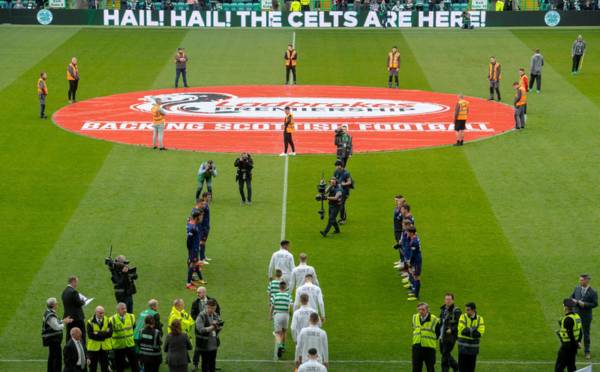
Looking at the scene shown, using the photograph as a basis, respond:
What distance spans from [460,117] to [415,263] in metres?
15.2

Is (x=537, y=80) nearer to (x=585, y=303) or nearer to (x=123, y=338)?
(x=585, y=303)

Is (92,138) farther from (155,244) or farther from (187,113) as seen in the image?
(155,244)

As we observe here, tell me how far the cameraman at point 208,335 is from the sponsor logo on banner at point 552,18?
5579 centimetres

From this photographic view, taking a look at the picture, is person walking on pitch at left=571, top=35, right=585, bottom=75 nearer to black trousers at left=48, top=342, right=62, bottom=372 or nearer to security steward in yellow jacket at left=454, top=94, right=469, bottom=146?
security steward in yellow jacket at left=454, top=94, right=469, bottom=146

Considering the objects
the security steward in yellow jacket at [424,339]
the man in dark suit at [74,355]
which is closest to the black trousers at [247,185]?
the security steward in yellow jacket at [424,339]

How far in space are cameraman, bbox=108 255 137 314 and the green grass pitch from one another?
183 centimetres

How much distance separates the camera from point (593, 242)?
97.7 ft

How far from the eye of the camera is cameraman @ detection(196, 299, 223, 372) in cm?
2092

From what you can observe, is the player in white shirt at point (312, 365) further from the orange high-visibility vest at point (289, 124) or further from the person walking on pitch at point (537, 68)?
the person walking on pitch at point (537, 68)

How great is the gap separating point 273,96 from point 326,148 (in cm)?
1050

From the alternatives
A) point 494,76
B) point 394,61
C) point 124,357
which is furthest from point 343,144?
point 394,61

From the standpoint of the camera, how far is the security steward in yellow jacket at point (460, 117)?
39.8m

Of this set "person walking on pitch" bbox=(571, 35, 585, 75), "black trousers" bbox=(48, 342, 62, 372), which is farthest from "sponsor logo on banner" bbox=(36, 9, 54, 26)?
"black trousers" bbox=(48, 342, 62, 372)

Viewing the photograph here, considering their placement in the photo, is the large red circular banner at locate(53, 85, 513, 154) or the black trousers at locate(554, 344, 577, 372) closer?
the black trousers at locate(554, 344, 577, 372)
